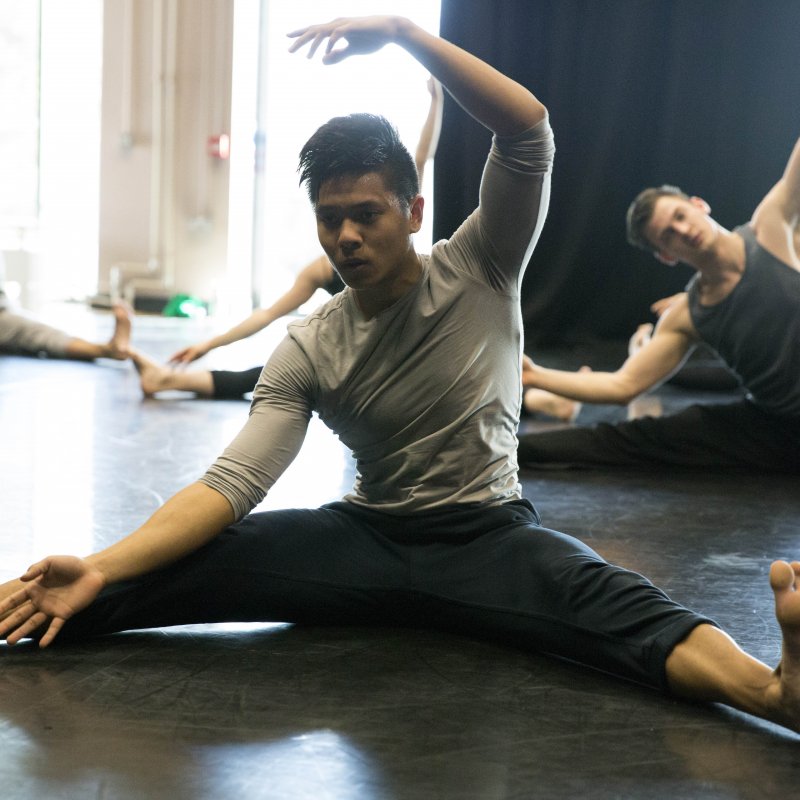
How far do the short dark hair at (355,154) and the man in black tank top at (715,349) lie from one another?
58.0 inches

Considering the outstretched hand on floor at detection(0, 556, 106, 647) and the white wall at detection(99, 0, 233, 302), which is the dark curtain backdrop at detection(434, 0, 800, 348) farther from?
the outstretched hand on floor at detection(0, 556, 106, 647)

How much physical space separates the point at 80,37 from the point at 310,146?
20.9ft

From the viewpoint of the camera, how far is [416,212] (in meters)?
1.55

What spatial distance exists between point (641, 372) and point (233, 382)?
1.45 metres

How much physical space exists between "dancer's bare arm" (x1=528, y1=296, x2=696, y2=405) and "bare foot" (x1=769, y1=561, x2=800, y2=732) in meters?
1.84

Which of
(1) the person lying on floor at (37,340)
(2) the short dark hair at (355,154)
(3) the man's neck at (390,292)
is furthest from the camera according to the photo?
(1) the person lying on floor at (37,340)

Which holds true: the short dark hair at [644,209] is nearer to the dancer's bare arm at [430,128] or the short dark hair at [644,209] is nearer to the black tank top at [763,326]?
the black tank top at [763,326]

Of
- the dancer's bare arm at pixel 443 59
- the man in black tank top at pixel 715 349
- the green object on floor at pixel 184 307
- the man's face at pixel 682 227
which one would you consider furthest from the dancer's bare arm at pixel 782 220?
the green object on floor at pixel 184 307

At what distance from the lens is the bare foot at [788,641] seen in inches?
45.9

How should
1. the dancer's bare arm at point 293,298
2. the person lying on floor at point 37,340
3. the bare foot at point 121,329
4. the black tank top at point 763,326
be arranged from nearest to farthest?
1. the black tank top at point 763,326
2. the dancer's bare arm at point 293,298
3. the bare foot at point 121,329
4. the person lying on floor at point 37,340

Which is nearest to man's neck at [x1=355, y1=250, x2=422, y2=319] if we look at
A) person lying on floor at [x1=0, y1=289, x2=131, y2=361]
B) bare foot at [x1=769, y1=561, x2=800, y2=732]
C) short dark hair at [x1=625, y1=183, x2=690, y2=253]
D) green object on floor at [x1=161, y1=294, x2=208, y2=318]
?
bare foot at [x1=769, y1=561, x2=800, y2=732]

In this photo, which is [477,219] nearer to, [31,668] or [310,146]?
[310,146]

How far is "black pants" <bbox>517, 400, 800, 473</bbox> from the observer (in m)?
2.96

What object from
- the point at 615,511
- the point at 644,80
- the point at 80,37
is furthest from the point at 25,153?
the point at 615,511
